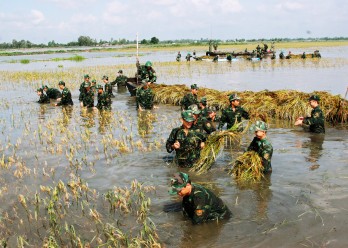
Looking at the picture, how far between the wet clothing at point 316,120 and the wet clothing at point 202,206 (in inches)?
237

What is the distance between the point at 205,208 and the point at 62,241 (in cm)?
223

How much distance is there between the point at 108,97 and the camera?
53.9ft

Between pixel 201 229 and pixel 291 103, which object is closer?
pixel 201 229

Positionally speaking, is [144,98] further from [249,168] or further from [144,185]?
[249,168]

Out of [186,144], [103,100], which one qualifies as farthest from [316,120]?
[103,100]

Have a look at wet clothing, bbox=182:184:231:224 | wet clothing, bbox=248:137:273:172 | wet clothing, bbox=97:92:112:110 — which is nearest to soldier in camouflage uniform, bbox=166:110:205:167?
wet clothing, bbox=248:137:273:172

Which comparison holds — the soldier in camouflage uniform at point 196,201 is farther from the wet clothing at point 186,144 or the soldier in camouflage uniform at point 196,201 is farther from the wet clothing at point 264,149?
the wet clothing at point 186,144

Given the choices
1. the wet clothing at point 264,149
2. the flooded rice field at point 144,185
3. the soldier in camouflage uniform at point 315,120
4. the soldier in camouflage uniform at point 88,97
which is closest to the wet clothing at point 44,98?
the soldier in camouflage uniform at point 88,97

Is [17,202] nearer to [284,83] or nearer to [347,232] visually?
[347,232]

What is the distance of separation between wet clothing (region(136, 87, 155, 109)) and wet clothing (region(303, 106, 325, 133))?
7147mm

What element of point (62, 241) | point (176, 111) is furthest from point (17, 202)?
point (176, 111)

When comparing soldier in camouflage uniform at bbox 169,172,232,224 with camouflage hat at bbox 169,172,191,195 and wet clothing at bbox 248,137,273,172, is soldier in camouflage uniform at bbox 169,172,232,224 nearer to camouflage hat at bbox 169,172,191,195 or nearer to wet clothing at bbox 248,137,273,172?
camouflage hat at bbox 169,172,191,195

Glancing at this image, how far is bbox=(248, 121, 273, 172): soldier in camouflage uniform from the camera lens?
7.38m

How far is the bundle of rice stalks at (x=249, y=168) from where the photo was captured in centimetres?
773
